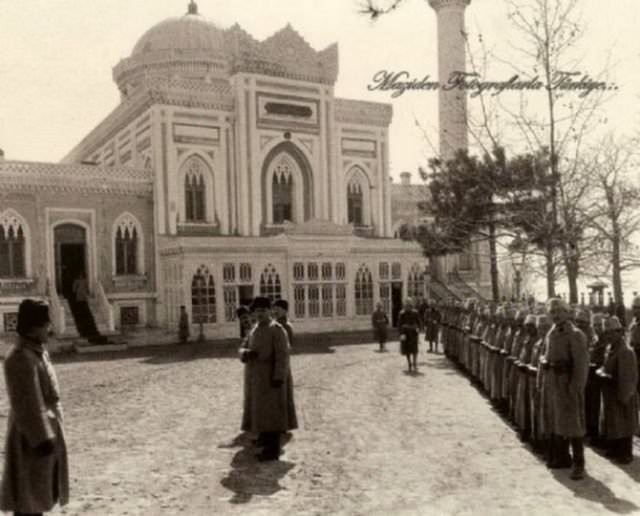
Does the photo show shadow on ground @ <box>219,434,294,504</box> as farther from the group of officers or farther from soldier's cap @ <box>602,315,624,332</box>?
soldier's cap @ <box>602,315,624,332</box>

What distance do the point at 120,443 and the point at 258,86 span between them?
2330cm

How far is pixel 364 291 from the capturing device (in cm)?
2994

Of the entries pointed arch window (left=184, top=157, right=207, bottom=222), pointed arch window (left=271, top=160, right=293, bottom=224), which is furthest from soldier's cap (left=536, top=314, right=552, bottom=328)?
pointed arch window (left=271, top=160, right=293, bottom=224)

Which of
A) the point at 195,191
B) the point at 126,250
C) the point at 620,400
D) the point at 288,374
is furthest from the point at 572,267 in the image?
the point at 195,191

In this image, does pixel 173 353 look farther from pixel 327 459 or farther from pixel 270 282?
pixel 327 459

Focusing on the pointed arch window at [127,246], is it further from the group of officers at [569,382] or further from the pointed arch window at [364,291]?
the group of officers at [569,382]

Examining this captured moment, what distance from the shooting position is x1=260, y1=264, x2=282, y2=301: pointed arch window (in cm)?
2778

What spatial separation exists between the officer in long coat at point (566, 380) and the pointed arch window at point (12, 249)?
22.4 meters

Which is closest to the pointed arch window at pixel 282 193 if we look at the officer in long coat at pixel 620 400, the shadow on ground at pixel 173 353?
the shadow on ground at pixel 173 353

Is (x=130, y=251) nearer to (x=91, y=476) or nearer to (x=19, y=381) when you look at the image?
(x=91, y=476)

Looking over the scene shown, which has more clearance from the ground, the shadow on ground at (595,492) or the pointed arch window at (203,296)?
the pointed arch window at (203,296)

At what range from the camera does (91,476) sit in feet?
25.0

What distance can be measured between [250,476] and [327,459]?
100 cm

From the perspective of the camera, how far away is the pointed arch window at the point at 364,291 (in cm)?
2977
